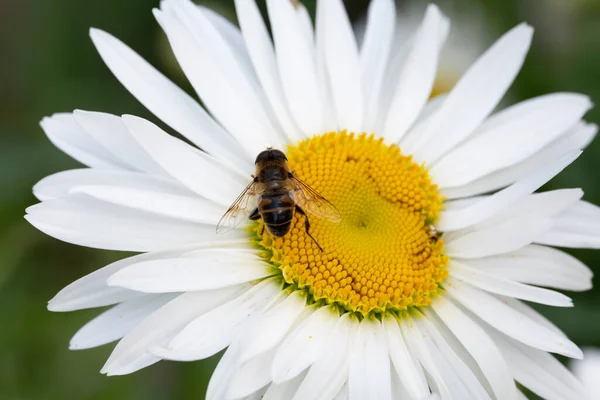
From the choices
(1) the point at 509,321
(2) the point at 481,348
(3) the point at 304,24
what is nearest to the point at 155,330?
(2) the point at 481,348

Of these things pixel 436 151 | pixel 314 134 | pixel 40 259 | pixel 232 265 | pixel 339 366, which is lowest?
pixel 339 366

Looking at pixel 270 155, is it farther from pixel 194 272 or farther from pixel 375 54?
pixel 375 54

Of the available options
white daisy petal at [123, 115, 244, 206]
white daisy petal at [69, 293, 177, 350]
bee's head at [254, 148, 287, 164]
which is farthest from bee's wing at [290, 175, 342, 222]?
white daisy petal at [69, 293, 177, 350]

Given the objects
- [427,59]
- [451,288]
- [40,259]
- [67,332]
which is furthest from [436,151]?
[40,259]

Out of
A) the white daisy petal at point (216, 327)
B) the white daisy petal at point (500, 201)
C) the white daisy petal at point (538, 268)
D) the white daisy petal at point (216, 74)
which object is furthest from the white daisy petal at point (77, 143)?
the white daisy petal at point (538, 268)

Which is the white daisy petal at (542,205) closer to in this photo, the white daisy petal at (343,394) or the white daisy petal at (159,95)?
the white daisy petal at (343,394)

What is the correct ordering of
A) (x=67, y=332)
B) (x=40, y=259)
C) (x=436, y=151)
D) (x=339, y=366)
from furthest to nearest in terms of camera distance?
(x=40, y=259) < (x=67, y=332) < (x=436, y=151) < (x=339, y=366)

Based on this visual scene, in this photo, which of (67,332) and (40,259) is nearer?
(67,332)

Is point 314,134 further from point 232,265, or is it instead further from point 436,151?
point 232,265
